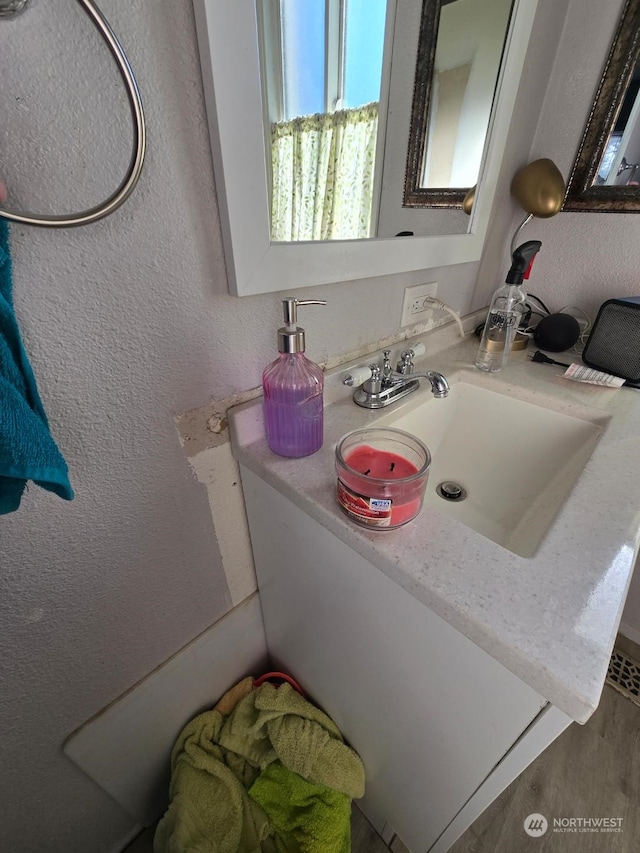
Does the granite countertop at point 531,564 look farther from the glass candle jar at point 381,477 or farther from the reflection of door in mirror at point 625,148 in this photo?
the reflection of door in mirror at point 625,148

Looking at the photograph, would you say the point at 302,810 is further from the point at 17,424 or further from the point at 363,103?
the point at 363,103

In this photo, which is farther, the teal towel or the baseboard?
the baseboard

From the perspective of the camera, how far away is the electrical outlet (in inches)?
29.5

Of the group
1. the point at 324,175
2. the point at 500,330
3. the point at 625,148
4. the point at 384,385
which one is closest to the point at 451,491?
the point at 384,385

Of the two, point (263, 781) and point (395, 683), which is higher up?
point (395, 683)

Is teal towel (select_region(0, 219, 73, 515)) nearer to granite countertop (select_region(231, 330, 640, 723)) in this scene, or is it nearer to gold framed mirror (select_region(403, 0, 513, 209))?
granite countertop (select_region(231, 330, 640, 723))

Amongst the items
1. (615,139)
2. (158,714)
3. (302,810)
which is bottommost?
(302,810)

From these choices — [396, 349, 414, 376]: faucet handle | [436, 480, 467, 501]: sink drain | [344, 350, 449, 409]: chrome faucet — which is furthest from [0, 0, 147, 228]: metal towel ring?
[436, 480, 467, 501]: sink drain

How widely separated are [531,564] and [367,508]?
7.2 inches

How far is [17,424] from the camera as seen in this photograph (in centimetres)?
27

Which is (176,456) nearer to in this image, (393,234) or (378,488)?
(378,488)

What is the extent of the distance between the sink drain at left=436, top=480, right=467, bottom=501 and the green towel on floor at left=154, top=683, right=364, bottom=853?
0.53 m

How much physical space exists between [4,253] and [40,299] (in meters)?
0.07

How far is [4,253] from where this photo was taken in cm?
28
